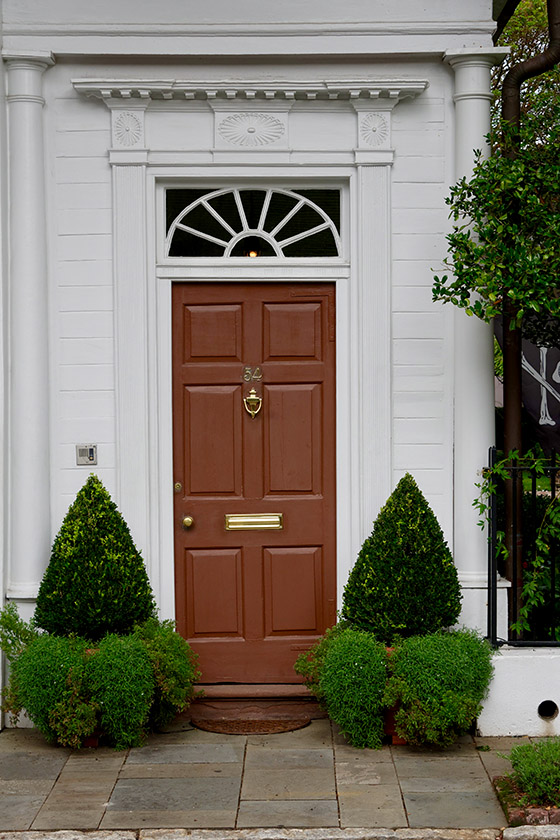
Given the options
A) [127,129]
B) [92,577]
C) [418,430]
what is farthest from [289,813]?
[127,129]

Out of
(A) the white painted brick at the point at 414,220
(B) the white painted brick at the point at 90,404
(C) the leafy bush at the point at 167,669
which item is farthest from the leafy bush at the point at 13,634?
(A) the white painted brick at the point at 414,220

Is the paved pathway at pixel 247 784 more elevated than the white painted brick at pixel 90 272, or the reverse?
the white painted brick at pixel 90 272

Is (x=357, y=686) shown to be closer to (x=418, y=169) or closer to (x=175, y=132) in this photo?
(x=418, y=169)

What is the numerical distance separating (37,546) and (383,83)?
352cm

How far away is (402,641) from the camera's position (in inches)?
245

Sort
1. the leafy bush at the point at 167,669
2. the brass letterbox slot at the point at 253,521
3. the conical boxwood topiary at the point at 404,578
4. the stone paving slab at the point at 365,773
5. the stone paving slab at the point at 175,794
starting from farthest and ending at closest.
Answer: the brass letterbox slot at the point at 253,521, the conical boxwood topiary at the point at 404,578, the leafy bush at the point at 167,669, the stone paving slab at the point at 365,773, the stone paving slab at the point at 175,794

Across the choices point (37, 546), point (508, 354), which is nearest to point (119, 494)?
point (37, 546)

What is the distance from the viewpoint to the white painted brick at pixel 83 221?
678 centimetres

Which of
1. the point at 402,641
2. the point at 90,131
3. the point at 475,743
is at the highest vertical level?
the point at 90,131

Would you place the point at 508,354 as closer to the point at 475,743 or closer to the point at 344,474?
the point at 344,474

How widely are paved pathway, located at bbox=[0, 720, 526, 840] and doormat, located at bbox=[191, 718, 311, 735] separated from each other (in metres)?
0.07

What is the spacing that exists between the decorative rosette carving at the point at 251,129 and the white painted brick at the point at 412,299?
1.23 m

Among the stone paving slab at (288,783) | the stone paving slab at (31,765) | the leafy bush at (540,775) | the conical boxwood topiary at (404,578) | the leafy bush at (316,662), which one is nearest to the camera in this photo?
the leafy bush at (540,775)

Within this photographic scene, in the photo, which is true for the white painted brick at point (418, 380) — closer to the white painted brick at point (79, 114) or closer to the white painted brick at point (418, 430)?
the white painted brick at point (418, 430)
